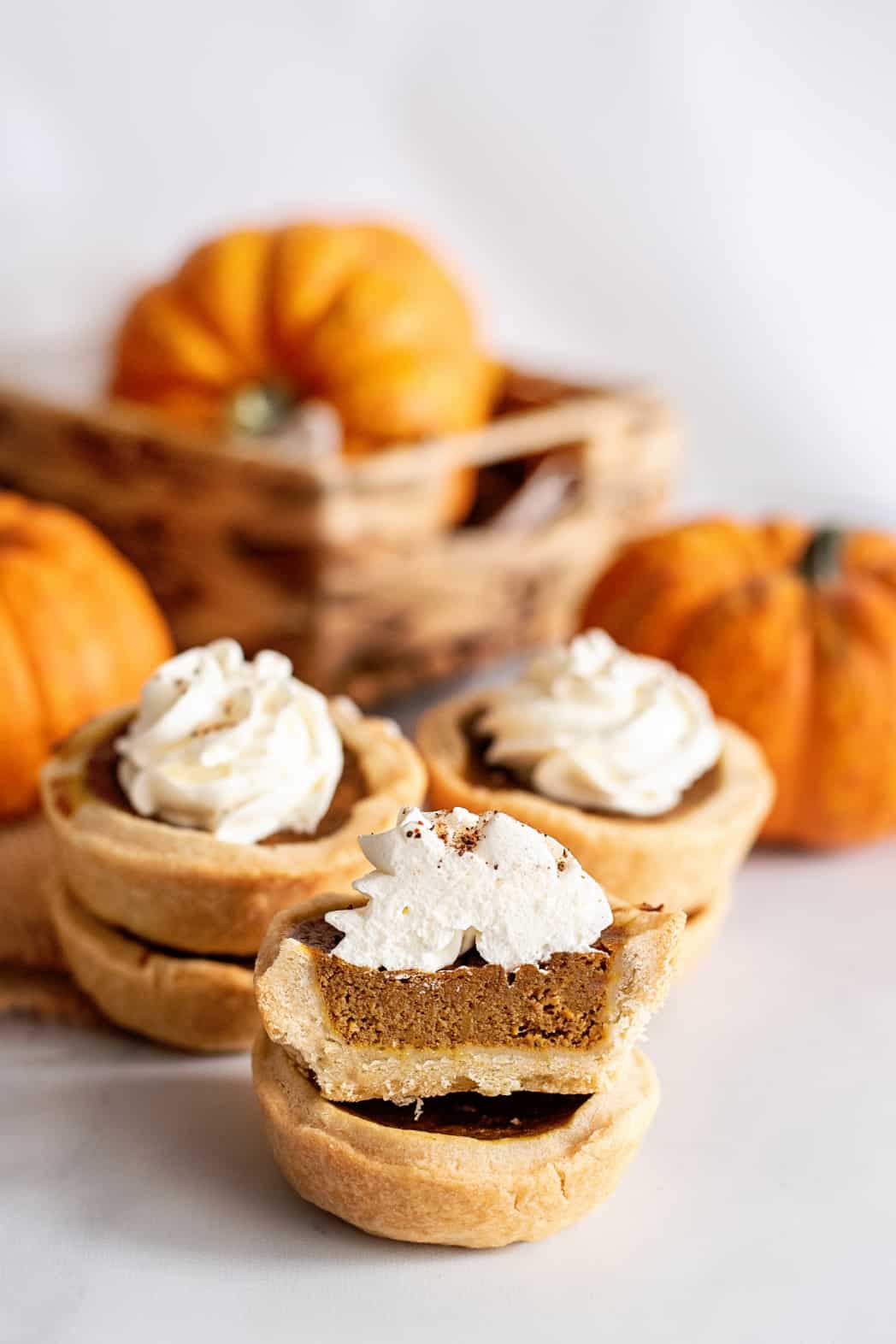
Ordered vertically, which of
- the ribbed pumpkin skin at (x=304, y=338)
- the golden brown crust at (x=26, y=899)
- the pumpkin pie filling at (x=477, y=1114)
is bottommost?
the golden brown crust at (x=26, y=899)

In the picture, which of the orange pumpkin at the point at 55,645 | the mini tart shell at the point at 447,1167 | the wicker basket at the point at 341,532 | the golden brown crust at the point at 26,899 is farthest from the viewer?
the wicker basket at the point at 341,532

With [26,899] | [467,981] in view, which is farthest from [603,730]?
[26,899]

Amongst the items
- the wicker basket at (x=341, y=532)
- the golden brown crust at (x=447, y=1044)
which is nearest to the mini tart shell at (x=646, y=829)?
the golden brown crust at (x=447, y=1044)

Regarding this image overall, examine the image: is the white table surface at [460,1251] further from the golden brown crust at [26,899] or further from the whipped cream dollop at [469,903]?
the whipped cream dollop at [469,903]

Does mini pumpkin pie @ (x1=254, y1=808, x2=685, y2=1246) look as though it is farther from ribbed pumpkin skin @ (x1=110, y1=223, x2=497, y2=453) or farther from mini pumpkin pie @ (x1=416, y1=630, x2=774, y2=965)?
ribbed pumpkin skin @ (x1=110, y1=223, x2=497, y2=453)

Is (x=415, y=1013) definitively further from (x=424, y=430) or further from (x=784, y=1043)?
(x=424, y=430)

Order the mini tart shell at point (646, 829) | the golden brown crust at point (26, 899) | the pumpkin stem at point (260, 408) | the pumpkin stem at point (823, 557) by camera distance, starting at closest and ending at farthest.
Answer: the mini tart shell at point (646, 829) → the golden brown crust at point (26, 899) → the pumpkin stem at point (823, 557) → the pumpkin stem at point (260, 408)

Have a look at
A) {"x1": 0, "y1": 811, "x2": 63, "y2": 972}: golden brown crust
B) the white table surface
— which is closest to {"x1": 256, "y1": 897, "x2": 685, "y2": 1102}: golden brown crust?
the white table surface

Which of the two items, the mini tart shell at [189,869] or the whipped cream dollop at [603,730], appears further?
the whipped cream dollop at [603,730]
